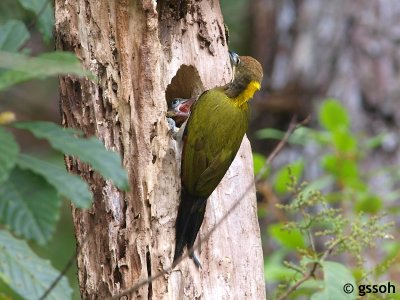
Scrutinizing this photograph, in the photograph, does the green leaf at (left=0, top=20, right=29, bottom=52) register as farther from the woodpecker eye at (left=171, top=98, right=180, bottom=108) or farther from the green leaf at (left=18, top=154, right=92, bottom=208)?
the woodpecker eye at (left=171, top=98, right=180, bottom=108)

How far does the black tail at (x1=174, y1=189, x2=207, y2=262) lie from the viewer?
11.3ft

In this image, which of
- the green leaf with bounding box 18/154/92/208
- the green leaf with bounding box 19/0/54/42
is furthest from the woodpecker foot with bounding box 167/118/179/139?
the green leaf with bounding box 18/154/92/208

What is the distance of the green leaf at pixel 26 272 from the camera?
6.35ft

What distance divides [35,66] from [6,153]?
227 mm

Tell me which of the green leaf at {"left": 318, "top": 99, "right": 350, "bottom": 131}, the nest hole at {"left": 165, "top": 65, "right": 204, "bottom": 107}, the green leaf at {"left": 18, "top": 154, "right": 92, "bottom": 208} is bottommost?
the green leaf at {"left": 18, "top": 154, "right": 92, "bottom": 208}

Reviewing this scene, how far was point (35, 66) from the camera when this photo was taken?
162cm

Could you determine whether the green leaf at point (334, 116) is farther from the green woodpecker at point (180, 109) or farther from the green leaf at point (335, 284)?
the green leaf at point (335, 284)

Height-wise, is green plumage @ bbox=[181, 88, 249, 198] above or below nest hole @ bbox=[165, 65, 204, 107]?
below

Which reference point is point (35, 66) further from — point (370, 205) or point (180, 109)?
point (370, 205)

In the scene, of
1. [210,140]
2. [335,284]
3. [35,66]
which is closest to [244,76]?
[210,140]

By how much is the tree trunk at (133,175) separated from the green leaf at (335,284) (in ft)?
1.34

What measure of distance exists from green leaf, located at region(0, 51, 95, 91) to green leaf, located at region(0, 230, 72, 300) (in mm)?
441

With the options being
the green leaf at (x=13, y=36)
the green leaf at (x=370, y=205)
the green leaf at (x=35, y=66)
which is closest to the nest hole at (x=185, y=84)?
the green leaf at (x=370, y=205)

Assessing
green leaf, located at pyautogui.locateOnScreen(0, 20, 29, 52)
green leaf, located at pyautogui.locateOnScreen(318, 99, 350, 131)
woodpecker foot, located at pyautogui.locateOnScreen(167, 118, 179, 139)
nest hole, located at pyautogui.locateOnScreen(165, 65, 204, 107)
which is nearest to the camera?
green leaf, located at pyautogui.locateOnScreen(0, 20, 29, 52)
